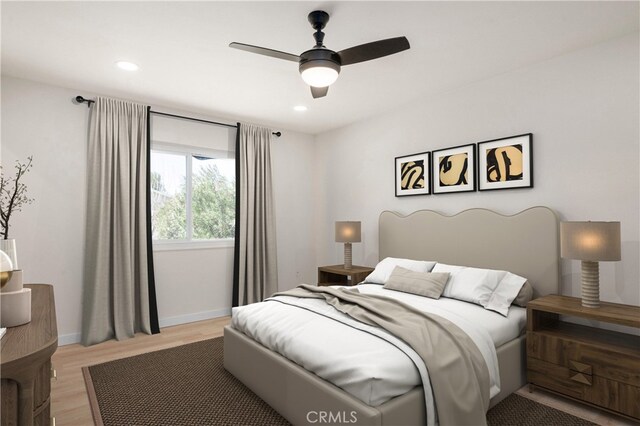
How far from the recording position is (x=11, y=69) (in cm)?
322

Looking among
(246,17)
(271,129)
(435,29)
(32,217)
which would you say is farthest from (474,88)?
(32,217)

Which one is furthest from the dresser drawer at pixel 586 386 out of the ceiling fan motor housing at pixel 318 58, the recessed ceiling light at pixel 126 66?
the recessed ceiling light at pixel 126 66

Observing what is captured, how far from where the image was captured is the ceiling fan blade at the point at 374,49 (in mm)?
2135

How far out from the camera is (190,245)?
14.5 feet

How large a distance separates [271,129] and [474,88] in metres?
2.66

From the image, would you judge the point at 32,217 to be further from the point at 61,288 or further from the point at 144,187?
the point at 144,187

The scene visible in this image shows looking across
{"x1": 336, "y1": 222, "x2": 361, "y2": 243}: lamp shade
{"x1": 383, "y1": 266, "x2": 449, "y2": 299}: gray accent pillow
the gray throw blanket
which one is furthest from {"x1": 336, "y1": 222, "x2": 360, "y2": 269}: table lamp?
the gray throw blanket

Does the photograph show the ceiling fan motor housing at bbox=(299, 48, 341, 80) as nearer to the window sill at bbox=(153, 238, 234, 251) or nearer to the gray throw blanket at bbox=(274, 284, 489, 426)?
the gray throw blanket at bbox=(274, 284, 489, 426)

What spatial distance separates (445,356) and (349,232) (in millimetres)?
2541

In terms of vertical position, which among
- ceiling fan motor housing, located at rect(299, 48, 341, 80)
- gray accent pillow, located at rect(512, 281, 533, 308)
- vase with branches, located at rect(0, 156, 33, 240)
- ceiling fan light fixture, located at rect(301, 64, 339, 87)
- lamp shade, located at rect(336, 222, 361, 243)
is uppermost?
ceiling fan motor housing, located at rect(299, 48, 341, 80)

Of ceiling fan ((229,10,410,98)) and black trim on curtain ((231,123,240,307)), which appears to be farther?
black trim on curtain ((231,123,240,307))

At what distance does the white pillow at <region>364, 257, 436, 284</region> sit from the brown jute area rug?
1.31 metres

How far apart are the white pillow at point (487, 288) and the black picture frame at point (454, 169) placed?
3.10ft

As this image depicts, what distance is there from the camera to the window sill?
13.8 feet
